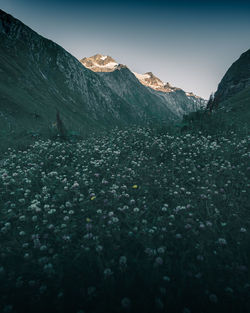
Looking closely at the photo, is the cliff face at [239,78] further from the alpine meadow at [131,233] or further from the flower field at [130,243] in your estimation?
the flower field at [130,243]

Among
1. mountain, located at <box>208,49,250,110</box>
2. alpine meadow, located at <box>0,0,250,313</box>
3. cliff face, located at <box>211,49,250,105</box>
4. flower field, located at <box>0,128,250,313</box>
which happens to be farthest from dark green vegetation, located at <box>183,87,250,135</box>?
cliff face, located at <box>211,49,250,105</box>

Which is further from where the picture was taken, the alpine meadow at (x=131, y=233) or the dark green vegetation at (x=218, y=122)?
the dark green vegetation at (x=218, y=122)

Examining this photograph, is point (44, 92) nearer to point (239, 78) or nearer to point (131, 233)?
point (131, 233)

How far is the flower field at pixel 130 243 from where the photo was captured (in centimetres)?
238

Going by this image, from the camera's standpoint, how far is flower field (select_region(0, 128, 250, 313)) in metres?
2.38

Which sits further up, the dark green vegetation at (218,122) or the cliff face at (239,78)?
the cliff face at (239,78)

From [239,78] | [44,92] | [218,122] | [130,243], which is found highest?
[239,78]

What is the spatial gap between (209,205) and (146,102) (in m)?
105

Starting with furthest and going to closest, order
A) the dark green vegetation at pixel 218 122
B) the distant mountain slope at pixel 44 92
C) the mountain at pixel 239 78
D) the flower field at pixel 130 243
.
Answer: the mountain at pixel 239 78 → the distant mountain slope at pixel 44 92 → the dark green vegetation at pixel 218 122 → the flower field at pixel 130 243

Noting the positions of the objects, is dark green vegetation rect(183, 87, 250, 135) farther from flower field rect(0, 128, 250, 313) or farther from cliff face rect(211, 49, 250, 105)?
cliff face rect(211, 49, 250, 105)

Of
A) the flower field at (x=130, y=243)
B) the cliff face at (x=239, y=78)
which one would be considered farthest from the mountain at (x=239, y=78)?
the flower field at (x=130, y=243)

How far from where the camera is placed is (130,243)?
10.9 ft

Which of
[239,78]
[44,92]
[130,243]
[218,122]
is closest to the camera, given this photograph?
[130,243]

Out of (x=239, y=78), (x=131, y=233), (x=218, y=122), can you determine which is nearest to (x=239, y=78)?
(x=239, y=78)
